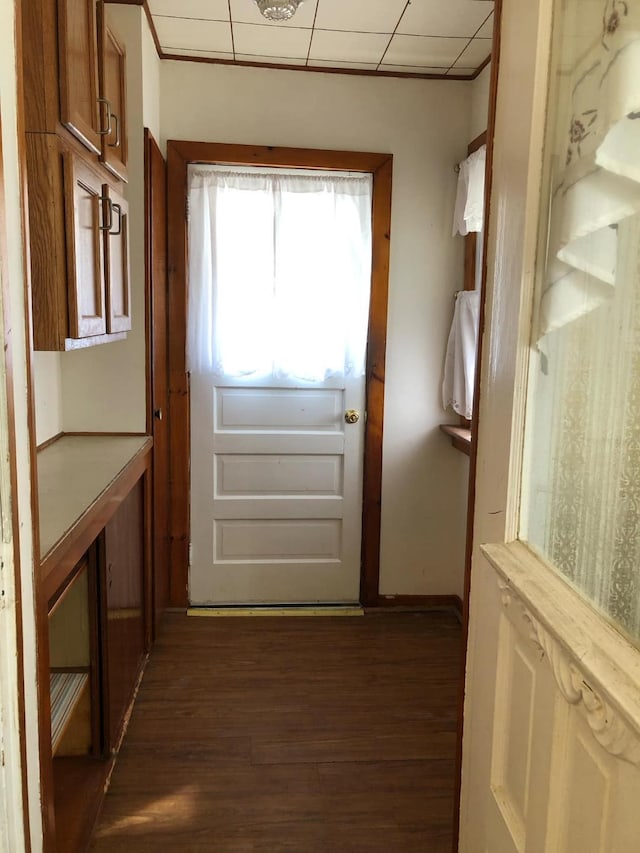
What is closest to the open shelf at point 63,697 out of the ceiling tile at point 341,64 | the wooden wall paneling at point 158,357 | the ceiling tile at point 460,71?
the wooden wall paneling at point 158,357

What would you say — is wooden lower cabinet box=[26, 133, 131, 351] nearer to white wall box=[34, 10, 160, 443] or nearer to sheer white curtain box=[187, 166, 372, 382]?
white wall box=[34, 10, 160, 443]

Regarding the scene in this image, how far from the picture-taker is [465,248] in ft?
10.0

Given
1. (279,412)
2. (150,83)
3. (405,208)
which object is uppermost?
(150,83)

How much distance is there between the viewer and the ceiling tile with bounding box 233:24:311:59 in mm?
2535

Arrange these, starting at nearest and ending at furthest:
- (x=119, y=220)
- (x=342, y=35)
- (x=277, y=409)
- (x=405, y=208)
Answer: (x=119, y=220) < (x=342, y=35) < (x=405, y=208) < (x=277, y=409)

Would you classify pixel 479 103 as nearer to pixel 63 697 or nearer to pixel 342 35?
pixel 342 35

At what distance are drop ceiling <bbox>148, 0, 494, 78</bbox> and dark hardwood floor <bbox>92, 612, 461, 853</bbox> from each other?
8.24 feet

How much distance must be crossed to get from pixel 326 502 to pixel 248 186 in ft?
4.98

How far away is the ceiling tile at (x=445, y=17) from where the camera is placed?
2.31m

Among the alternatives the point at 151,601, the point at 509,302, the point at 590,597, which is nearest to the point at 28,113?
the point at 509,302

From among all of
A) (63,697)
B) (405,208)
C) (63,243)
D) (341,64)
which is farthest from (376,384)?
(63,697)

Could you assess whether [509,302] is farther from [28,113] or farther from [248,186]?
[248,186]

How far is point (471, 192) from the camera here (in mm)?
2830

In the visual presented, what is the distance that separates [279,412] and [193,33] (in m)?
1.61
